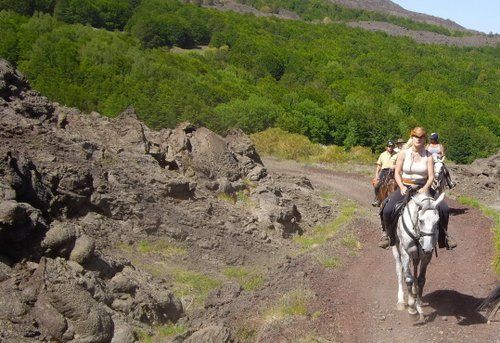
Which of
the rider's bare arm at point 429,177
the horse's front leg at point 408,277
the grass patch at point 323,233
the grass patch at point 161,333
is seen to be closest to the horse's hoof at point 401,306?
the horse's front leg at point 408,277

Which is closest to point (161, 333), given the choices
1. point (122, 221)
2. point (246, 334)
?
point (246, 334)

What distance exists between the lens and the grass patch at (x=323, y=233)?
1572 cm

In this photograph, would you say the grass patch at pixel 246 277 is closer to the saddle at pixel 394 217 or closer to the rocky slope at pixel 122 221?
the rocky slope at pixel 122 221

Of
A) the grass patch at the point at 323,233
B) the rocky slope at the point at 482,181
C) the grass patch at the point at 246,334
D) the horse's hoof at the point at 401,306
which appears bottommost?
the grass patch at the point at 323,233

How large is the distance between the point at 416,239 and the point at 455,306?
1.74 m

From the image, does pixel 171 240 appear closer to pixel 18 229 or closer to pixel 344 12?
pixel 18 229

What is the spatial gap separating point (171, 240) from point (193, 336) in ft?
16.8

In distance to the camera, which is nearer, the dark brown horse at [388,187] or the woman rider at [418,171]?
the woman rider at [418,171]

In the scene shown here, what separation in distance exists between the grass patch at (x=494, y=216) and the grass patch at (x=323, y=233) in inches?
141

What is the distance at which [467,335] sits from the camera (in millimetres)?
9258

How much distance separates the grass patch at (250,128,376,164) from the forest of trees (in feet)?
11.2

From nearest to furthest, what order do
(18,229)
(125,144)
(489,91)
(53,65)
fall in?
(18,229) < (125,144) < (53,65) < (489,91)

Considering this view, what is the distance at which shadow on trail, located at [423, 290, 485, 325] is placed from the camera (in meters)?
9.88

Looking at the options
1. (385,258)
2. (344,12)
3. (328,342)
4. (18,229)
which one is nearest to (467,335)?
(328,342)
